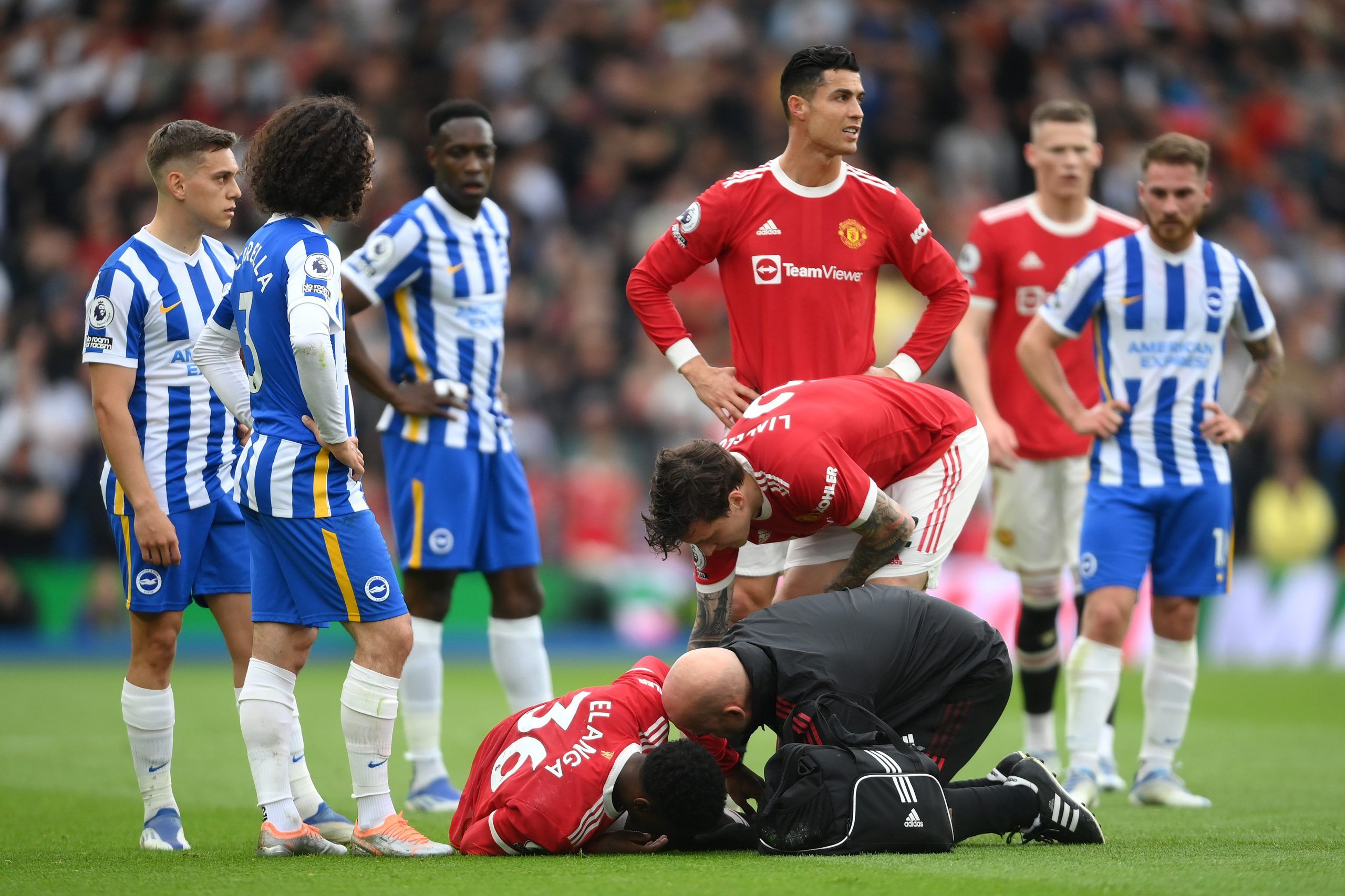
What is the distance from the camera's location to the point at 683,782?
4.63 metres

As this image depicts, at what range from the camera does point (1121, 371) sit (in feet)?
22.4

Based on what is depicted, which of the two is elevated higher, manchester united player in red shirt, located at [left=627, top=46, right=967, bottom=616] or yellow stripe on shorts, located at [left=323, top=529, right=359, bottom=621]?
manchester united player in red shirt, located at [left=627, top=46, right=967, bottom=616]

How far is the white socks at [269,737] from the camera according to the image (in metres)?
4.98

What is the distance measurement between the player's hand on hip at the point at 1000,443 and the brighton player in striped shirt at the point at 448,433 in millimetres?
2215

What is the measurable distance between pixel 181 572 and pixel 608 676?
6.99 metres

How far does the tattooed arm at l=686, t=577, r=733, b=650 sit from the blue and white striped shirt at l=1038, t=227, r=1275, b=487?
7.21 feet

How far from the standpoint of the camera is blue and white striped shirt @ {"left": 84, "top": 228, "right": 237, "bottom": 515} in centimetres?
539

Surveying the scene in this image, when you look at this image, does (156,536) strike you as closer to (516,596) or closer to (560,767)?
(560,767)

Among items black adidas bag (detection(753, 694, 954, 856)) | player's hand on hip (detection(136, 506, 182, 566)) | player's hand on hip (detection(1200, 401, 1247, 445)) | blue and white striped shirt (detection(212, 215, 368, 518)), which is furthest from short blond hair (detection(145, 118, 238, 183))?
player's hand on hip (detection(1200, 401, 1247, 445))

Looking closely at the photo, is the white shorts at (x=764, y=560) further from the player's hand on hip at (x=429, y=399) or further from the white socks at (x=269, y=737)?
the white socks at (x=269, y=737)

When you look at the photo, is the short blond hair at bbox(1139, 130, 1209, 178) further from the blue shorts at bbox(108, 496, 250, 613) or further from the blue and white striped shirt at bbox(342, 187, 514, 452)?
the blue shorts at bbox(108, 496, 250, 613)

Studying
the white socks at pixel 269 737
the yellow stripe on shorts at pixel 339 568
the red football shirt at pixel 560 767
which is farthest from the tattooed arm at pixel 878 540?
the white socks at pixel 269 737


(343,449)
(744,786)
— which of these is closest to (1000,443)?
(744,786)

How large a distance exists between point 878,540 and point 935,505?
0.45 m
